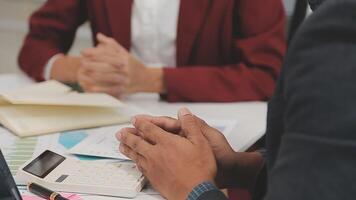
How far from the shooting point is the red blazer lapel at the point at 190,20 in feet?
4.86

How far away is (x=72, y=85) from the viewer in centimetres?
142

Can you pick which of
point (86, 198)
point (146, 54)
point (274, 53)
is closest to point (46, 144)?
point (86, 198)

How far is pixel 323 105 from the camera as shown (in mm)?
579

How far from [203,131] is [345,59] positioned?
1.33 feet

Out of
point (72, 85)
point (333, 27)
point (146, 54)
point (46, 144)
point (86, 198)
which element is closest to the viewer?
point (333, 27)

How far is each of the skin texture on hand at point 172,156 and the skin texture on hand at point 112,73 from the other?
0.43 metres

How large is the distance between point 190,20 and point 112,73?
28 cm

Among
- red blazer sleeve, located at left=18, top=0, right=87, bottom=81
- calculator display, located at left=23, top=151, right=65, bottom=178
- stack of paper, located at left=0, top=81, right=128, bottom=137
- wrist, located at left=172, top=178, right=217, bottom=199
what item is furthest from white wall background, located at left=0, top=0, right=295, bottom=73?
wrist, located at left=172, top=178, right=217, bottom=199

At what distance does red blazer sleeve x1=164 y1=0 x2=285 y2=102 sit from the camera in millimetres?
1413

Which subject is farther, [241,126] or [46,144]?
[241,126]

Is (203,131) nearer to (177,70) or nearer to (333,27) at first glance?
(333,27)

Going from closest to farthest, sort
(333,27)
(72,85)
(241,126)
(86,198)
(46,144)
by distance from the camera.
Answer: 1. (333,27)
2. (86,198)
3. (46,144)
4. (241,126)
5. (72,85)

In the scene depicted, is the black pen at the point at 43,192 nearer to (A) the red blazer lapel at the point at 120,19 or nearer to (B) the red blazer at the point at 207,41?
(B) the red blazer at the point at 207,41

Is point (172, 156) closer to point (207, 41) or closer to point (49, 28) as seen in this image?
point (207, 41)
